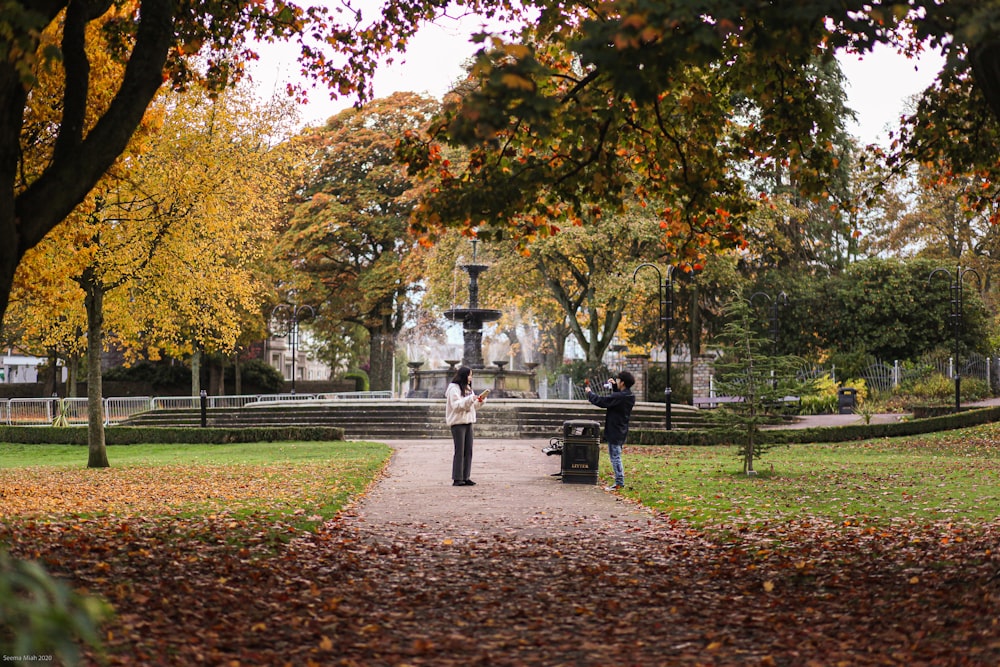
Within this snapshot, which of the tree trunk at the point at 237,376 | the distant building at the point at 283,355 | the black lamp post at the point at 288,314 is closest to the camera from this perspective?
the black lamp post at the point at 288,314

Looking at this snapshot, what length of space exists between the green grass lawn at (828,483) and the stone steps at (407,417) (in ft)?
19.7

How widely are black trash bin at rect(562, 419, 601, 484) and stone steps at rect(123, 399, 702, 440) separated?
1379 centimetres

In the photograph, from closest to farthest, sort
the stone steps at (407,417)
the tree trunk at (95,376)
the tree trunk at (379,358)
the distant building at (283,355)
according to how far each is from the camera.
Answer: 1. the tree trunk at (95,376)
2. the stone steps at (407,417)
3. the tree trunk at (379,358)
4. the distant building at (283,355)

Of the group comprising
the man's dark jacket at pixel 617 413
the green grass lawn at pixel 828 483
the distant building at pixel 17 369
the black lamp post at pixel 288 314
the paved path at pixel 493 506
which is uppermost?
the black lamp post at pixel 288 314

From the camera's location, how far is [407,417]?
30.7 metres

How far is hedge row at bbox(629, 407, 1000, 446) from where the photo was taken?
25.8 metres

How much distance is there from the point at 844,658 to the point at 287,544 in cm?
527

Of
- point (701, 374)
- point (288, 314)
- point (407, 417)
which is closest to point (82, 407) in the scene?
point (288, 314)

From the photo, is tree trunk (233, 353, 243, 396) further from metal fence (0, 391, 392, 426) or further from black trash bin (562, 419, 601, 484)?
black trash bin (562, 419, 601, 484)

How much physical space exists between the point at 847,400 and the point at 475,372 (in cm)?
1338

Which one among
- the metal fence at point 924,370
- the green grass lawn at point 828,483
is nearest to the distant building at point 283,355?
the metal fence at point 924,370

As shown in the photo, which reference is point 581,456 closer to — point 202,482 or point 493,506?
point 493,506

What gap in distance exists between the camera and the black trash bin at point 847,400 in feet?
119

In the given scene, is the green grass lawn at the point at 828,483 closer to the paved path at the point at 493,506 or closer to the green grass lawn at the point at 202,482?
the paved path at the point at 493,506
